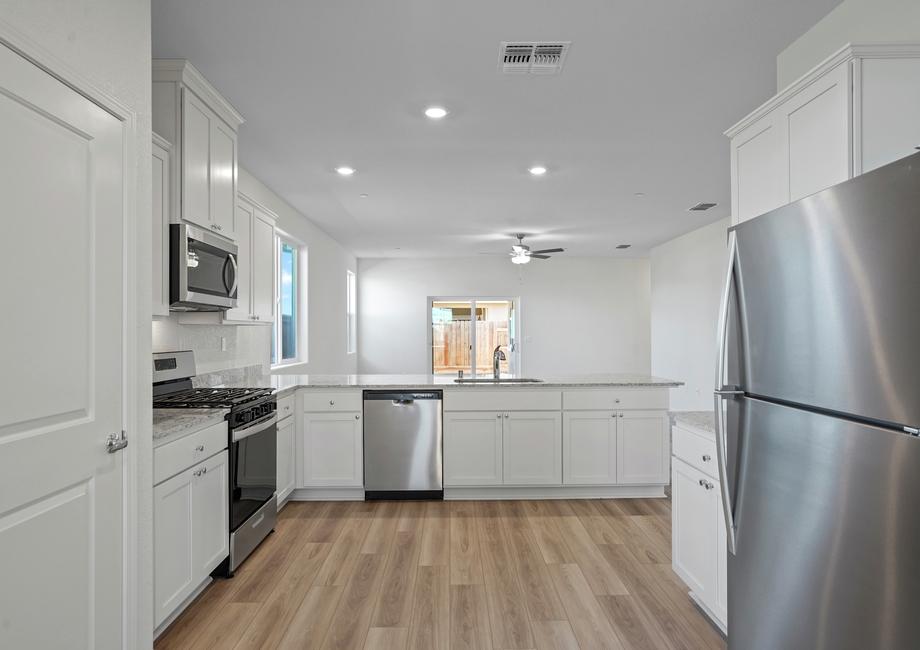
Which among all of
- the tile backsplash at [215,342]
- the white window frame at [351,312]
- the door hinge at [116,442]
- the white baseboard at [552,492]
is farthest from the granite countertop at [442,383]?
the white window frame at [351,312]

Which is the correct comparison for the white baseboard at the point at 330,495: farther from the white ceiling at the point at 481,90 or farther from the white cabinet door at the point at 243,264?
the white ceiling at the point at 481,90

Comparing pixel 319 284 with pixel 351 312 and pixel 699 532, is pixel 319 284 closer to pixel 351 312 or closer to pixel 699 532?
pixel 351 312

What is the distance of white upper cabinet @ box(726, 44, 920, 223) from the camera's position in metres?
1.69

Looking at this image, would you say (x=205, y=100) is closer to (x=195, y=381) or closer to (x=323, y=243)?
(x=195, y=381)

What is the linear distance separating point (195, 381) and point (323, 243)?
3.81 m

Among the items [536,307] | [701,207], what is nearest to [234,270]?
[701,207]

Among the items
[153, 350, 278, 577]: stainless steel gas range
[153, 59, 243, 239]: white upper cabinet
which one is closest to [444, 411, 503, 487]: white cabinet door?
[153, 350, 278, 577]: stainless steel gas range

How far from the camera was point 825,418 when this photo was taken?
1.31m

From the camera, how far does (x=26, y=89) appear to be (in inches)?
52.9

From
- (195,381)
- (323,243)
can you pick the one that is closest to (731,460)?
(195,381)

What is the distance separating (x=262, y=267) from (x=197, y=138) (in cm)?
129

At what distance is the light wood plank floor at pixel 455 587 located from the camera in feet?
7.50

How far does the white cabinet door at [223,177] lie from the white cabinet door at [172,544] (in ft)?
4.74

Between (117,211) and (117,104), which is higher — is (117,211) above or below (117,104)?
below
